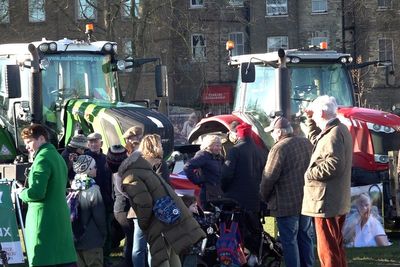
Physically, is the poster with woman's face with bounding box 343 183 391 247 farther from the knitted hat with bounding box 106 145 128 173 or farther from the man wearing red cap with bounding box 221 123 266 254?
the knitted hat with bounding box 106 145 128 173

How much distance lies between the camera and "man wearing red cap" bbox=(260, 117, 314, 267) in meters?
9.82

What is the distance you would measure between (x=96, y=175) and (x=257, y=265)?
2.16 meters

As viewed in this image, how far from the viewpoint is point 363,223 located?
1259cm

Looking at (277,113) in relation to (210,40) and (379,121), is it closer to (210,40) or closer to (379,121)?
(379,121)

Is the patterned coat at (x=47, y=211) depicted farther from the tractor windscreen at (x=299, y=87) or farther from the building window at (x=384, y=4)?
the building window at (x=384, y=4)

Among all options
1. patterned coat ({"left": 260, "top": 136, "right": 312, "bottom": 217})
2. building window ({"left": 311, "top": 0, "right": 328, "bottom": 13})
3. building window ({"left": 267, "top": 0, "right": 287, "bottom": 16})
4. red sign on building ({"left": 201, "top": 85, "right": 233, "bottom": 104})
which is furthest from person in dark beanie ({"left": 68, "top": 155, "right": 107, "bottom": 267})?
building window ({"left": 311, "top": 0, "right": 328, "bottom": 13})

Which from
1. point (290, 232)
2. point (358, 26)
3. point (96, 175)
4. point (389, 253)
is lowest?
point (389, 253)

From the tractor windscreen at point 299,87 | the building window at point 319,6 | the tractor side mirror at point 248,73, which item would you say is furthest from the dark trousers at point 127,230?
the building window at point 319,6

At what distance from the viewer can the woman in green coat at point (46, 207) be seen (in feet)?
25.5

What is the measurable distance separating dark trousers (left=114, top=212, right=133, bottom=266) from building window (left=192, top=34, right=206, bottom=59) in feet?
118

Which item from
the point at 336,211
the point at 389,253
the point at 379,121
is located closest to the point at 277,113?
the point at 379,121

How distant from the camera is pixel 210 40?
149 feet

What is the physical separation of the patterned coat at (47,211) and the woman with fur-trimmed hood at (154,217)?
2.11ft

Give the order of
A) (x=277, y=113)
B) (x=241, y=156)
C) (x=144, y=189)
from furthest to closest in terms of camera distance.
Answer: (x=277, y=113), (x=241, y=156), (x=144, y=189)
